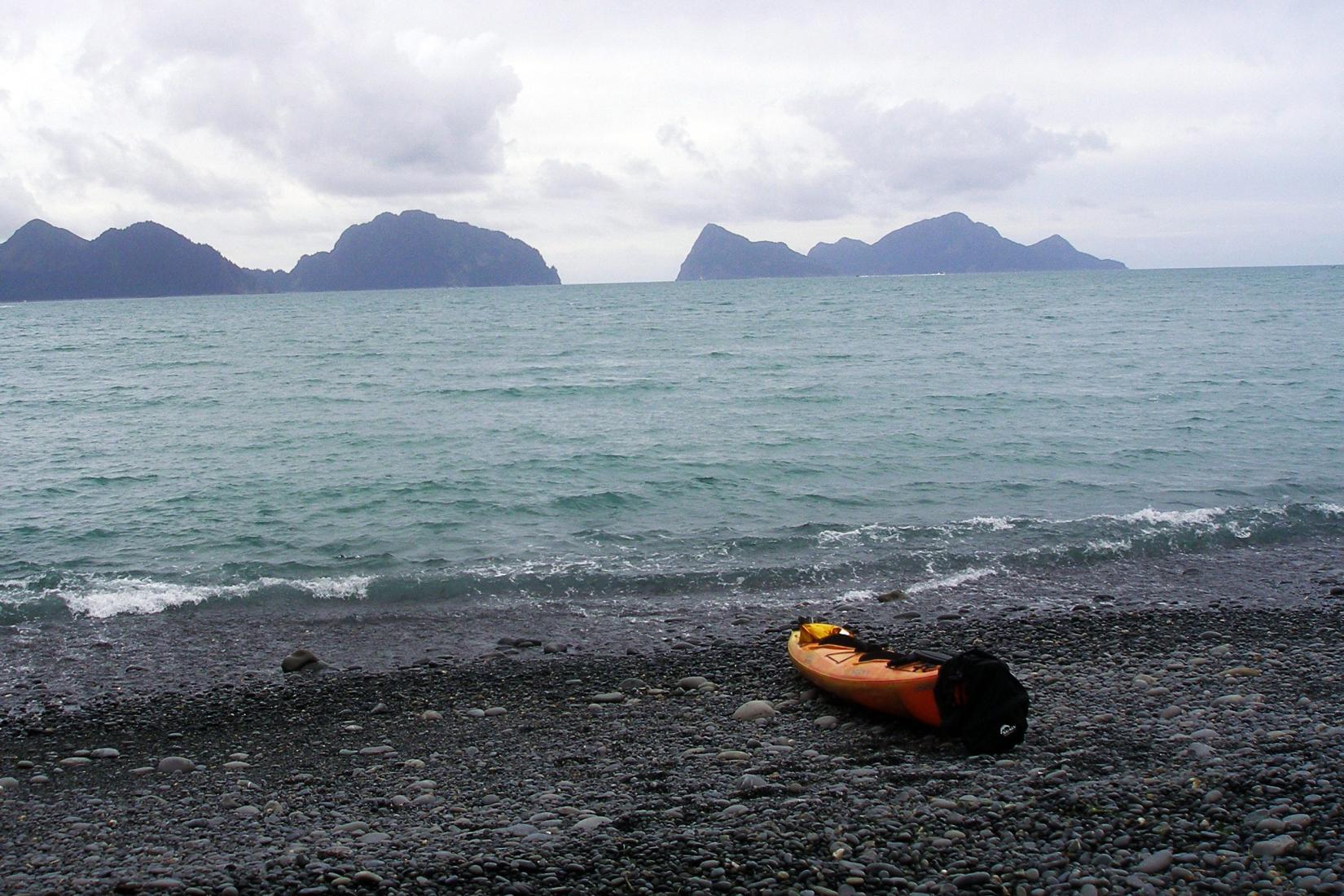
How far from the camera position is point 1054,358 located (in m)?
45.2

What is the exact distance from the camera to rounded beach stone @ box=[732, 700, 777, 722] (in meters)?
9.60

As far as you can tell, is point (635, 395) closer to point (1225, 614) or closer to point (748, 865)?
point (1225, 614)

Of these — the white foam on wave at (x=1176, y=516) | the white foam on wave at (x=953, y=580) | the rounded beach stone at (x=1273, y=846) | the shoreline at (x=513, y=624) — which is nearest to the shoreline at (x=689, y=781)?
the rounded beach stone at (x=1273, y=846)

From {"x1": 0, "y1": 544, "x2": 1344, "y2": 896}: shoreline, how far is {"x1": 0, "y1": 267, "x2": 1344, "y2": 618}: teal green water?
408cm

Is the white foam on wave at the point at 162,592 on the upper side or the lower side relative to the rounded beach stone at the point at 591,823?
upper

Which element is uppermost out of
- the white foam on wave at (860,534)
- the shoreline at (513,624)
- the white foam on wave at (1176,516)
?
the white foam on wave at (1176,516)

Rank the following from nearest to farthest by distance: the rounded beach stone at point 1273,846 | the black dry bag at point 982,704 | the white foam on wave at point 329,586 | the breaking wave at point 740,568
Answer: the rounded beach stone at point 1273,846, the black dry bag at point 982,704, the breaking wave at point 740,568, the white foam on wave at point 329,586

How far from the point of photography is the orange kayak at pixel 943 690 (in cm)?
831

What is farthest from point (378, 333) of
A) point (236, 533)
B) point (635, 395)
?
point (236, 533)

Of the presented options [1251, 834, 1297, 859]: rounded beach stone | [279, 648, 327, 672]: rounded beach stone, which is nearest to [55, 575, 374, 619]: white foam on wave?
[279, 648, 327, 672]: rounded beach stone

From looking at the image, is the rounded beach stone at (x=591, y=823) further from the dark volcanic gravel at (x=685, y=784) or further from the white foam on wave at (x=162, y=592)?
the white foam on wave at (x=162, y=592)

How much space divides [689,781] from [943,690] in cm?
248

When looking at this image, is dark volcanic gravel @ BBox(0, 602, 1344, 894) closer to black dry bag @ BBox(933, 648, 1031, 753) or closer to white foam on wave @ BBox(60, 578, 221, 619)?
black dry bag @ BBox(933, 648, 1031, 753)

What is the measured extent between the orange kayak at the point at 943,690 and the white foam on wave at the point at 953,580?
4.75m
